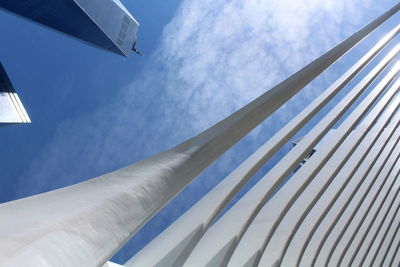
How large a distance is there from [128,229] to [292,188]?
899 centimetres

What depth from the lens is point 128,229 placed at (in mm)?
2758

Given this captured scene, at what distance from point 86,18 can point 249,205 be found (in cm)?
3543

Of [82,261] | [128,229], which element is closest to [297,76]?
[128,229]

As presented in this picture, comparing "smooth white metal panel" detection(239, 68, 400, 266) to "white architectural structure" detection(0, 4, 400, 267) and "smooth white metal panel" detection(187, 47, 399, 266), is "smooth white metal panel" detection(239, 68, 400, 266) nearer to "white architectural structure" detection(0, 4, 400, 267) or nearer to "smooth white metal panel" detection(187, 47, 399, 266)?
"white architectural structure" detection(0, 4, 400, 267)

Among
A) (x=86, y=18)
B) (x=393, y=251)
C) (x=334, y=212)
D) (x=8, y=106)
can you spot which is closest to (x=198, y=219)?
(x=334, y=212)

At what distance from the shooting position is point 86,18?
40875 mm

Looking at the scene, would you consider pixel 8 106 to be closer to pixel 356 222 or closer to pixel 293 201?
pixel 356 222

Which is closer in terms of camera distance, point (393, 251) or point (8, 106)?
point (393, 251)

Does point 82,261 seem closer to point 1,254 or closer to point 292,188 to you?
point 1,254

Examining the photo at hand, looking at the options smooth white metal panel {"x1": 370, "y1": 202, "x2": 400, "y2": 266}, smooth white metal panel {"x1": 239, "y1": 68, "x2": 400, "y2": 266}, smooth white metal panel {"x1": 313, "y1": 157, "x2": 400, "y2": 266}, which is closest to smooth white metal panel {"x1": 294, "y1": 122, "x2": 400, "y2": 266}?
smooth white metal panel {"x1": 313, "y1": 157, "x2": 400, "y2": 266}

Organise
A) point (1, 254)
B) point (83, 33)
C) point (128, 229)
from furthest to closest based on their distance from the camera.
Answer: point (83, 33) → point (128, 229) → point (1, 254)

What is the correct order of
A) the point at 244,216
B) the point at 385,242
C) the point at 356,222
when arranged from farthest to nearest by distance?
the point at 385,242 → the point at 356,222 → the point at 244,216

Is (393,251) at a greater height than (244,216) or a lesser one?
lesser

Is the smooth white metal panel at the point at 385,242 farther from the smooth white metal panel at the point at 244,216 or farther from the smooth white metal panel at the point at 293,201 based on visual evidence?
the smooth white metal panel at the point at 244,216
